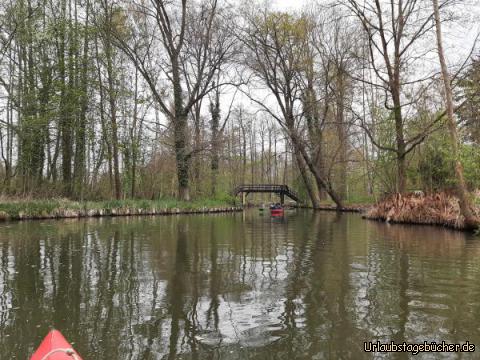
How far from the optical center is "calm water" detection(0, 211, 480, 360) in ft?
11.2

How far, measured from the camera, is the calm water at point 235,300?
340cm

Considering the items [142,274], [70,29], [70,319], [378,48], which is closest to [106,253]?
[142,274]

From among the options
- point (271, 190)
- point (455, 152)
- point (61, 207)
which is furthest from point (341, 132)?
point (61, 207)

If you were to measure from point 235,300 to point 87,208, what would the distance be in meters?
18.1

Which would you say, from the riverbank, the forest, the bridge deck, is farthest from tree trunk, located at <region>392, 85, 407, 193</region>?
the bridge deck

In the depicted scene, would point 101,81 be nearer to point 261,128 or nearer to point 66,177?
point 66,177

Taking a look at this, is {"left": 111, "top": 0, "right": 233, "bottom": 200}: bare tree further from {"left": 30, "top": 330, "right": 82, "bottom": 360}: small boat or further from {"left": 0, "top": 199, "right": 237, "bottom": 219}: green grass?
{"left": 30, "top": 330, "right": 82, "bottom": 360}: small boat

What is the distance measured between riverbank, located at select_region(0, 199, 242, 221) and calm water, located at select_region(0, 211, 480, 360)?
1046cm

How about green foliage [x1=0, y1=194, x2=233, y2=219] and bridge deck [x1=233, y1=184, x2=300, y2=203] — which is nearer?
green foliage [x1=0, y1=194, x2=233, y2=219]

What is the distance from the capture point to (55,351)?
2.33 metres

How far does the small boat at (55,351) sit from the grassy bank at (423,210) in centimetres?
1335

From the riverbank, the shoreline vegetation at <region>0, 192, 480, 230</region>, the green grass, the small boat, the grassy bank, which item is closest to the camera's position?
the small boat

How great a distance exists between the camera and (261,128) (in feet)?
175

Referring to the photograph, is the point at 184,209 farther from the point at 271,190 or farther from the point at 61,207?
the point at 271,190
